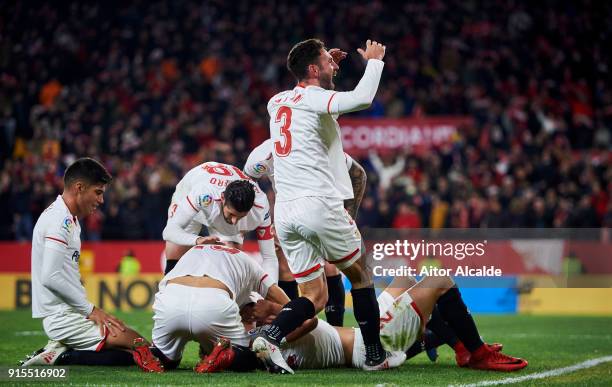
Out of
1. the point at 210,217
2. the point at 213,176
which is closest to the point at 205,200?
the point at 210,217

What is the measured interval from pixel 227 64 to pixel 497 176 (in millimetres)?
7681

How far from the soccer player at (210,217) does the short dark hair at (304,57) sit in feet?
4.13

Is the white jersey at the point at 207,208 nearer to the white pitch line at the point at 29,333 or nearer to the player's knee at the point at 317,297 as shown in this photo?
the player's knee at the point at 317,297

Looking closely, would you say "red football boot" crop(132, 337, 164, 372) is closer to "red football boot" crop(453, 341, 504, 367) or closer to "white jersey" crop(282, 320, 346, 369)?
"white jersey" crop(282, 320, 346, 369)

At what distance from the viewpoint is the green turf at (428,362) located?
6.69m

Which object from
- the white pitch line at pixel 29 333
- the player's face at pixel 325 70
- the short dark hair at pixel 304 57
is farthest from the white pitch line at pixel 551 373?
the white pitch line at pixel 29 333

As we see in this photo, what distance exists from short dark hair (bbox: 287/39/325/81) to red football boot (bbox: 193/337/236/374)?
219 centimetres

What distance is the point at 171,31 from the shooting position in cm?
2497

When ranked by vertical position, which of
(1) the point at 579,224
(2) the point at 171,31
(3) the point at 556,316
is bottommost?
(3) the point at 556,316

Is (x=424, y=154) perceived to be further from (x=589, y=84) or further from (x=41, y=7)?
(x=41, y=7)

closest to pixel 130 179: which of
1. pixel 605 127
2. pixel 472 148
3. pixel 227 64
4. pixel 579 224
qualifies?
pixel 227 64

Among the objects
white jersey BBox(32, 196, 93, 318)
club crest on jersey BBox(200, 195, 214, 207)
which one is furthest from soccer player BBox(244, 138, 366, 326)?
white jersey BBox(32, 196, 93, 318)

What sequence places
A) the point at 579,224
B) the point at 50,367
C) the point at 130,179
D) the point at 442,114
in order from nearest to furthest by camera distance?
the point at 50,367, the point at 579,224, the point at 130,179, the point at 442,114

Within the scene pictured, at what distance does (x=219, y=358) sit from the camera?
7.07 metres
